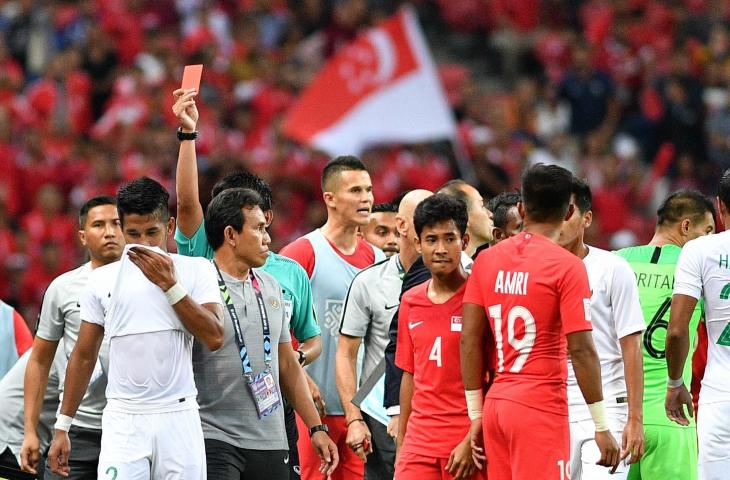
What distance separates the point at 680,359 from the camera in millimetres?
7355

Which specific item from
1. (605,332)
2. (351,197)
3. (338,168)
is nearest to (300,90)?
(338,168)

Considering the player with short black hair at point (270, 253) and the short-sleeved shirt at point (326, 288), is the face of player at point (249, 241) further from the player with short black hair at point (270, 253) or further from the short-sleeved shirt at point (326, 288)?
the short-sleeved shirt at point (326, 288)

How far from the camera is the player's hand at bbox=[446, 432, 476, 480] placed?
21.4ft

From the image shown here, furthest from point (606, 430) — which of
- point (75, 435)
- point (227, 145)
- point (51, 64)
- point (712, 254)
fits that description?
point (51, 64)

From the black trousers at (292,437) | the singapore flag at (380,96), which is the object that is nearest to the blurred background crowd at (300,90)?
the singapore flag at (380,96)

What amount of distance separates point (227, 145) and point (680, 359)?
11.5m

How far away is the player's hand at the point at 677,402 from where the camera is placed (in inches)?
293

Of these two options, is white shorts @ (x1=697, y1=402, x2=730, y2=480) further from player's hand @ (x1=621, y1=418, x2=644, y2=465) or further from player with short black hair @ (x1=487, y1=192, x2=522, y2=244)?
player with short black hair @ (x1=487, y1=192, x2=522, y2=244)

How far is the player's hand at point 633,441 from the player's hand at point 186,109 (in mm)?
2674

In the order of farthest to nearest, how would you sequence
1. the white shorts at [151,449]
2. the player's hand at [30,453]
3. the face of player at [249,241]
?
the player's hand at [30,453], the face of player at [249,241], the white shorts at [151,449]

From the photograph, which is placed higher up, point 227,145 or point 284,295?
point 227,145

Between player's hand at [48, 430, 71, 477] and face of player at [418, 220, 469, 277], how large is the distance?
6.35 ft

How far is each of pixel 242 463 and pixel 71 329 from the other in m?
1.70

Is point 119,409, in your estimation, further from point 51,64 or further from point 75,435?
point 51,64
